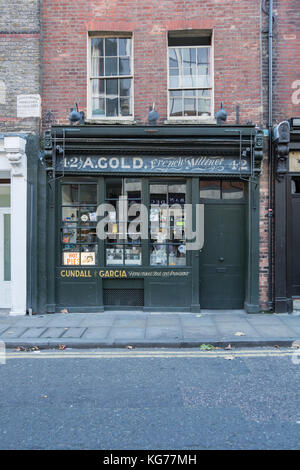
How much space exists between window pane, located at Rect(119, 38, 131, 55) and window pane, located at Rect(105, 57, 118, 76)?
0.27 m

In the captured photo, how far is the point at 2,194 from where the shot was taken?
30.2 ft

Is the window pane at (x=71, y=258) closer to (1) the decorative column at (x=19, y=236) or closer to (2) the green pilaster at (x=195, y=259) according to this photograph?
(1) the decorative column at (x=19, y=236)

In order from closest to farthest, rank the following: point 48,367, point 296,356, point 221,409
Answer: point 221,409
point 48,367
point 296,356

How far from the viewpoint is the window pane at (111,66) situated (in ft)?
28.7

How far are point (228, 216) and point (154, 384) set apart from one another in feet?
16.8

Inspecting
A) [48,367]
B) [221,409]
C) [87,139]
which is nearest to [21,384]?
[48,367]

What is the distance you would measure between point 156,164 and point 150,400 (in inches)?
216

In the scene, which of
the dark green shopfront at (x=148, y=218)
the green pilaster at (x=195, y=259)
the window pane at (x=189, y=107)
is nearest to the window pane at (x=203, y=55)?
the window pane at (x=189, y=107)

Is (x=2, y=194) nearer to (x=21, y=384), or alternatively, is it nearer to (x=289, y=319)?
(x=21, y=384)

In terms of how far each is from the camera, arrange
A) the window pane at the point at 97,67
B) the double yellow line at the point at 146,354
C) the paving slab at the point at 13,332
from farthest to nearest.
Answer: the window pane at the point at 97,67 → the paving slab at the point at 13,332 → the double yellow line at the point at 146,354

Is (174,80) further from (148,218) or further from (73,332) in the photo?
(73,332)

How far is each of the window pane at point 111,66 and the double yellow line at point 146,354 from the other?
6.53 meters

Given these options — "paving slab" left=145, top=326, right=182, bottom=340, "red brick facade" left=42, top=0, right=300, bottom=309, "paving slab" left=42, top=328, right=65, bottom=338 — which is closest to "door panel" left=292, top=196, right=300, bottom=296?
"red brick facade" left=42, top=0, right=300, bottom=309

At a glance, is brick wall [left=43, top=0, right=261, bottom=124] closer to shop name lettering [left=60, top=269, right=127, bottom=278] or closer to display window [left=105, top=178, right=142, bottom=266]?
display window [left=105, top=178, right=142, bottom=266]
